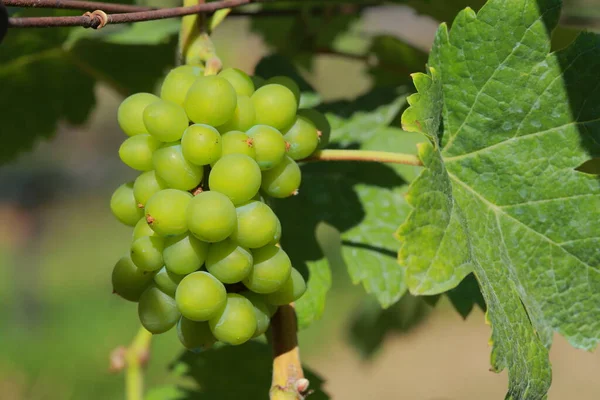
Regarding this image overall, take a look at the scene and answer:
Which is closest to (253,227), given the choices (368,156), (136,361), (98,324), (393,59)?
(368,156)

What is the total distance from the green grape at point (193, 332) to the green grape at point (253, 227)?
127mm

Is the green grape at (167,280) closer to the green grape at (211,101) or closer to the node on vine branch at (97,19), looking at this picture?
the green grape at (211,101)

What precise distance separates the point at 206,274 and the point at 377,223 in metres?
0.50

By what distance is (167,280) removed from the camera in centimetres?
85

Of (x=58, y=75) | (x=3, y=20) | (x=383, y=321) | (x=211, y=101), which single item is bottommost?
(x=383, y=321)

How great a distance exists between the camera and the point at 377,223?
1.25m

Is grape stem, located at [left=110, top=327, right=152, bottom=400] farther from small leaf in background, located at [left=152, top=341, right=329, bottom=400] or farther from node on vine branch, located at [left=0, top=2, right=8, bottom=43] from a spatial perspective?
node on vine branch, located at [left=0, top=2, right=8, bottom=43]

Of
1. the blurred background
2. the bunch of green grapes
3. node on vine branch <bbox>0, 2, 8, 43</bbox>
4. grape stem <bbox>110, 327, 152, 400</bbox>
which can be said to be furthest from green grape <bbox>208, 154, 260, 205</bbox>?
the blurred background

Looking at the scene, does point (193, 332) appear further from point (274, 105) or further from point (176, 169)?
point (274, 105)

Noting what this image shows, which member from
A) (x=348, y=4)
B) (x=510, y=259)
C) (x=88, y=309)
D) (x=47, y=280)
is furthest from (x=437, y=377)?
(x=510, y=259)

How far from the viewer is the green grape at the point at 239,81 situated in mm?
929

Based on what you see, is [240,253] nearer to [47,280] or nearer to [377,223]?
[377,223]

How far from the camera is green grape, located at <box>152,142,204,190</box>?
0.84m

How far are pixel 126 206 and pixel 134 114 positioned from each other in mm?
123
